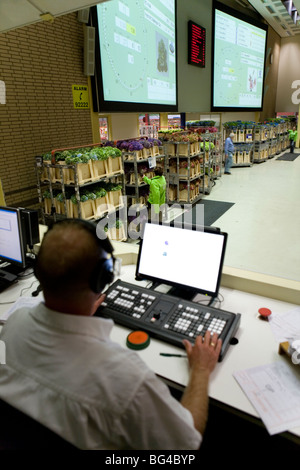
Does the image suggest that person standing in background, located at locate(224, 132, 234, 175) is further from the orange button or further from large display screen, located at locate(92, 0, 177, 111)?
the orange button

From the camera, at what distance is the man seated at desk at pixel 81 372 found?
2.80ft

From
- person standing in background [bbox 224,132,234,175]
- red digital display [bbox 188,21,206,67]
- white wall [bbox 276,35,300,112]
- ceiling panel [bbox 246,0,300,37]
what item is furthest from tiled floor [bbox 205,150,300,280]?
white wall [bbox 276,35,300,112]

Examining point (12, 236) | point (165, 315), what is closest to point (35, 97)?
point (12, 236)

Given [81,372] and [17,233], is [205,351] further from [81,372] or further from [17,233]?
[17,233]

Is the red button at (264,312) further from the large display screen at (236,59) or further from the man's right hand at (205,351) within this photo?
the large display screen at (236,59)

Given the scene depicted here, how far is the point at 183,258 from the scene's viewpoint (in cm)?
190

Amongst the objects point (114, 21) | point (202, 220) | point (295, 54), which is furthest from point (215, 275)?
point (295, 54)

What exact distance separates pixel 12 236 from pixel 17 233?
0.23 ft

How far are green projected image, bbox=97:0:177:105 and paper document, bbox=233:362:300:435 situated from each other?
607 centimetres

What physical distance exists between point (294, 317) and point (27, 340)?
1445 millimetres

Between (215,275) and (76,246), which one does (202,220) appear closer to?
(215,275)

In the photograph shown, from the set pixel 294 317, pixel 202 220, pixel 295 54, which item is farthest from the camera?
pixel 295 54

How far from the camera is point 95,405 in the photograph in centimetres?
85

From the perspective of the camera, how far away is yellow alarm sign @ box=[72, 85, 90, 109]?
6.16 metres
